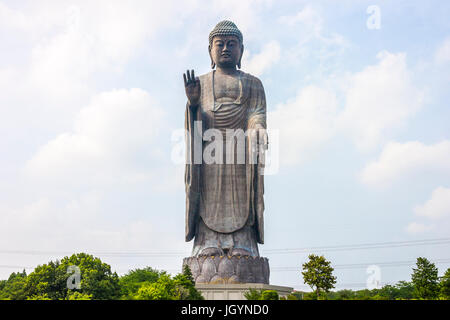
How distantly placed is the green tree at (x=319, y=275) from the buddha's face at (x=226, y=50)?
6661 mm

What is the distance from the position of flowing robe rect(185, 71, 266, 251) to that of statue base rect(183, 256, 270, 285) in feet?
3.09

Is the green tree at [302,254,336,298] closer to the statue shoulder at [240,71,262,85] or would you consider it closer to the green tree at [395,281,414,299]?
the statue shoulder at [240,71,262,85]

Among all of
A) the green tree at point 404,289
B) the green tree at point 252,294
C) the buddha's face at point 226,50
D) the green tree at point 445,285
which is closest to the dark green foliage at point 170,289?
the green tree at point 252,294

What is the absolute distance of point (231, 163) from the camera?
696 inches

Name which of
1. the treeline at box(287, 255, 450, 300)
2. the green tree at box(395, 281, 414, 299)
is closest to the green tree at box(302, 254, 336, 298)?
the treeline at box(287, 255, 450, 300)

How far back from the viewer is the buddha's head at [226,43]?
59.9 ft

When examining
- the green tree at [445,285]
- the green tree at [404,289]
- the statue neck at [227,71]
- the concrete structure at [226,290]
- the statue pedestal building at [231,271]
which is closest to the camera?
the concrete structure at [226,290]

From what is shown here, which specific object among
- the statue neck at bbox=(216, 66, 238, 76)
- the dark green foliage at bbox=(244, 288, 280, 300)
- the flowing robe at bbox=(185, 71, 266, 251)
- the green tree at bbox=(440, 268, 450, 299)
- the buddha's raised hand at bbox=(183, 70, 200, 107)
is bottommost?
the dark green foliage at bbox=(244, 288, 280, 300)

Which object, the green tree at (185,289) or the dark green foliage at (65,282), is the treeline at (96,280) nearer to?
the dark green foliage at (65,282)

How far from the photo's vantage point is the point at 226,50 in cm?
1825

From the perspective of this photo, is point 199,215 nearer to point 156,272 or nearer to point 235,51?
point 235,51

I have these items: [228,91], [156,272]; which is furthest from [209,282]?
[156,272]

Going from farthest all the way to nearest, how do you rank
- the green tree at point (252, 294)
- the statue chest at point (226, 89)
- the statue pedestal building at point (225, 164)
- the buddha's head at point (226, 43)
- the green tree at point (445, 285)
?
the buddha's head at point (226, 43) → the statue chest at point (226, 89) → the green tree at point (445, 285) → the statue pedestal building at point (225, 164) → the green tree at point (252, 294)

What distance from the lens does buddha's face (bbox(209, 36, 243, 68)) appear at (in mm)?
18281
